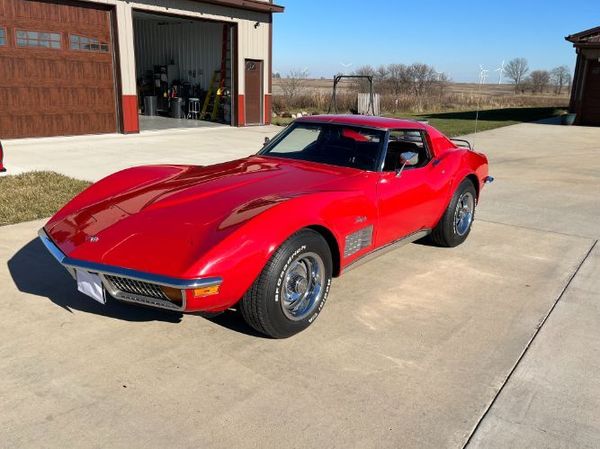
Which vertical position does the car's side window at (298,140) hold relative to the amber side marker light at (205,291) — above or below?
above

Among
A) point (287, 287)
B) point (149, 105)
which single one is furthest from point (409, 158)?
point (149, 105)

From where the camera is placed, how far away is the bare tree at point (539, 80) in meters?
69.5

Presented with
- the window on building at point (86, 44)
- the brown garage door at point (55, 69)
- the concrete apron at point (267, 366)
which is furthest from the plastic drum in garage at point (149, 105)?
the concrete apron at point (267, 366)

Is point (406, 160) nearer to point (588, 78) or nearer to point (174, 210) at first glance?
point (174, 210)

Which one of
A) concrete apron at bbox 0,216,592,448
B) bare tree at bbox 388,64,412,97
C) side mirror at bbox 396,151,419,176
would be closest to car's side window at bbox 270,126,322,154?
side mirror at bbox 396,151,419,176

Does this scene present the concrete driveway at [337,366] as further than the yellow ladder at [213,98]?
No

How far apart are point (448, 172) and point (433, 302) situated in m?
1.47

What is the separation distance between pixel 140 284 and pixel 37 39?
40.6ft

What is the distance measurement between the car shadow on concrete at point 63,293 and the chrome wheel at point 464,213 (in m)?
2.64

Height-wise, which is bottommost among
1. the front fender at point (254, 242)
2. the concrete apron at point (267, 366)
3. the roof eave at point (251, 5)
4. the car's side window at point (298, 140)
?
the concrete apron at point (267, 366)

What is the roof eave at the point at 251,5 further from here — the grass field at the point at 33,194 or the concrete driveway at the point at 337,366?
the concrete driveway at the point at 337,366

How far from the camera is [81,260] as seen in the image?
3014mm

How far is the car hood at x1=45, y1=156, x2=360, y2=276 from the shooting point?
293 cm

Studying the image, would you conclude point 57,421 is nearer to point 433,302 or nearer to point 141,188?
point 141,188
